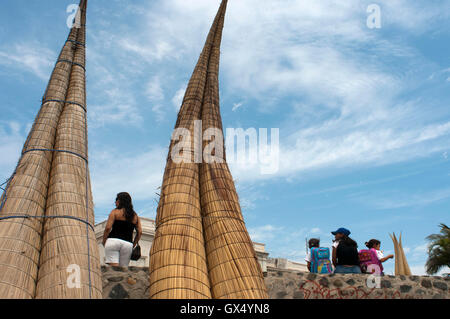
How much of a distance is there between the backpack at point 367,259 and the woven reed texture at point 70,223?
3.52 metres

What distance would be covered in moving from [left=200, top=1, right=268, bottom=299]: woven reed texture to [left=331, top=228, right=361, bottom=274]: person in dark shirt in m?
1.71

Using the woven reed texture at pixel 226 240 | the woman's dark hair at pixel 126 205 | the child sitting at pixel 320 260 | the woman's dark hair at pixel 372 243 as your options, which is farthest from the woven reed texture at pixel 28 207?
the woman's dark hair at pixel 372 243

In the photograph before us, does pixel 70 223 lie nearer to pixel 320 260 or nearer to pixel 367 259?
pixel 320 260

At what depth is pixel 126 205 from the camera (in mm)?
4461

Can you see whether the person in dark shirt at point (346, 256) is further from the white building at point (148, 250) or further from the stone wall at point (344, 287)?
the white building at point (148, 250)

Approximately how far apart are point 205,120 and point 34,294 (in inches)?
99.9

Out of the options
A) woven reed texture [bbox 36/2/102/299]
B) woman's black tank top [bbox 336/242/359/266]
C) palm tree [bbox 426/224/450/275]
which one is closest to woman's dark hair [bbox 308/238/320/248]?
woman's black tank top [bbox 336/242/359/266]

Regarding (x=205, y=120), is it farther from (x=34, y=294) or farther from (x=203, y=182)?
(x=34, y=294)

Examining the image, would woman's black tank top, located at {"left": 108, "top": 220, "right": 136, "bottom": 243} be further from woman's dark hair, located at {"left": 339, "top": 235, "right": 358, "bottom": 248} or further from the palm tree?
the palm tree

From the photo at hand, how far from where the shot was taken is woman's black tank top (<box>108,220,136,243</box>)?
434 cm

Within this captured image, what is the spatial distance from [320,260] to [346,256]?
1.81 feet

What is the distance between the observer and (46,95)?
15.3 ft

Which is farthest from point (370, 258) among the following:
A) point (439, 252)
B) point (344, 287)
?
point (439, 252)
